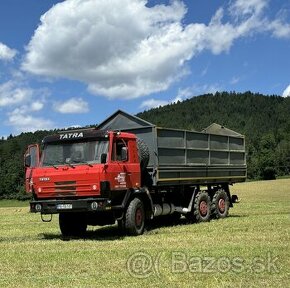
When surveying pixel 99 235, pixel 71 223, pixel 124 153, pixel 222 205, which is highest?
pixel 124 153

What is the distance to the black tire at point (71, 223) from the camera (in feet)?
47.5

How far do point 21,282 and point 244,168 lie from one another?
14.0m

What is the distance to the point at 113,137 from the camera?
1330 centimetres

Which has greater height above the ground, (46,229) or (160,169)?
(160,169)

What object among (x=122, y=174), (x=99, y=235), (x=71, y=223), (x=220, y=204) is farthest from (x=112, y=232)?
(x=220, y=204)

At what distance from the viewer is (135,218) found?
44.6 feet

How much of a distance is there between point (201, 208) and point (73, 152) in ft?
18.8

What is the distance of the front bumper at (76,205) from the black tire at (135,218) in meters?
0.77

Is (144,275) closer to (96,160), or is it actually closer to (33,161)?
(96,160)

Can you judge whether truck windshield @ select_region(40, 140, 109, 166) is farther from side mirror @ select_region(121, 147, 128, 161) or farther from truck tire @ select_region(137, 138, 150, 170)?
truck tire @ select_region(137, 138, 150, 170)

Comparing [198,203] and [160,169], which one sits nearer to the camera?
[160,169]

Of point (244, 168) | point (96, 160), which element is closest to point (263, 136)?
point (244, 168)

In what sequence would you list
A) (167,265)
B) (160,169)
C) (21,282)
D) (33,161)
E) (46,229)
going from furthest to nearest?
(46,229) < (160,169) < (33,161) < (167,265) < (21,282)

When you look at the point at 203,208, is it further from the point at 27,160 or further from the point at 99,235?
the point at 27,160
